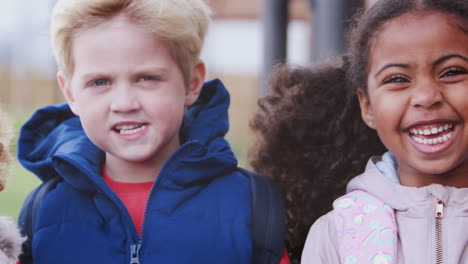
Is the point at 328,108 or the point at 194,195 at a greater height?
the point at 328,108

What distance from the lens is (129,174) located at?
199cm

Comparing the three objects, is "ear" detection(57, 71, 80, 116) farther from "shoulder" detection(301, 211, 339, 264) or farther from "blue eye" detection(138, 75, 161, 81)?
"shoulder" detection(301, 211, 339, 264)

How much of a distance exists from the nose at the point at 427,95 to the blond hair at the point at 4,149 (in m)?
1.22

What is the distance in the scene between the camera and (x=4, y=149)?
185 centimetres

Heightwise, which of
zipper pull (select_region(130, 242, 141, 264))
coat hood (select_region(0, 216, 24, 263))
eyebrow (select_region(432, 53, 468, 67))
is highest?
eyebrow (select_region(432, 53, 468, 67))

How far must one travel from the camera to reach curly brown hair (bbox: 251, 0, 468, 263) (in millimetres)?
2164

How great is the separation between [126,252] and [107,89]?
1.65ft

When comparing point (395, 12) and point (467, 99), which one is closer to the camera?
point (467, 99)

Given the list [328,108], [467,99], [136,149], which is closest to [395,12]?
[467,99]

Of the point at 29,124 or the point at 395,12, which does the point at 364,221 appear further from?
the point at 29,124

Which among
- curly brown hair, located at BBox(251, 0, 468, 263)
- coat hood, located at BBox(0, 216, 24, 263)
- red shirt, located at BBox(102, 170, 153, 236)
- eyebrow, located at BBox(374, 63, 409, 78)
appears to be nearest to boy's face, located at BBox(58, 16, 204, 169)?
red shirt, located at BBox(102, 170, 153, 236)

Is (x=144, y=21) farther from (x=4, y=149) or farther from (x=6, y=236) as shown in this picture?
(x=6, y=236)

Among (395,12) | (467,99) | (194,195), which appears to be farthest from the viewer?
(194,195)

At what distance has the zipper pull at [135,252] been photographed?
1794 mm
